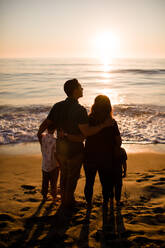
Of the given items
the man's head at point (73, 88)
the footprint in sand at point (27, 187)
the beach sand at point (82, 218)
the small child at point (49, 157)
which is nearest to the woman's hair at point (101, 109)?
the man's head at point (73, 88)

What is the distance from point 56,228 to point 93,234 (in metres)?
0.51

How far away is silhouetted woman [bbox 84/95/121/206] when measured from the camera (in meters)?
3.25

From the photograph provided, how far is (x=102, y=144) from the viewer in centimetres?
336

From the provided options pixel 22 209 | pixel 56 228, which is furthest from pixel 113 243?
pixel 22 209

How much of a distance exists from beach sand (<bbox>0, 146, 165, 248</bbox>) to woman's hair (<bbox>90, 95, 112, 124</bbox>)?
4.81ft

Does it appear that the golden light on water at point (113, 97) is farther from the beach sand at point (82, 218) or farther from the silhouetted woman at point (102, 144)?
the silhouetted woman at point (102, 144)

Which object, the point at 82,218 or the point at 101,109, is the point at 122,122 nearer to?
the point at 82,218

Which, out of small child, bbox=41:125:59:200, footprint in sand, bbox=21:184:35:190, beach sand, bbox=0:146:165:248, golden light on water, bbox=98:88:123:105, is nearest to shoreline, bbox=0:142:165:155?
beach sand, bbox=0:146:165:248

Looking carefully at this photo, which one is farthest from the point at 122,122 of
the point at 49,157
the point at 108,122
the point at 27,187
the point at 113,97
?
the point at 113,97

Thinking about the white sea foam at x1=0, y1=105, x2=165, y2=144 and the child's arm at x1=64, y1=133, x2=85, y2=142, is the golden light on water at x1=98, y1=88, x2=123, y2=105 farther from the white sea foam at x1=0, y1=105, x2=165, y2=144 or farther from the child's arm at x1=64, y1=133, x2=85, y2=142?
the child's arm at x1=64, y1=133, x2=85, y2=142

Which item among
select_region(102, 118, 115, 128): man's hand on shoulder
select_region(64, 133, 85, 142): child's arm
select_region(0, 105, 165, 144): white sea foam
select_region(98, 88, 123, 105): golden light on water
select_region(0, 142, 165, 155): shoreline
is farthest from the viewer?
select_region(98, 88, 123, 105): golden light on water

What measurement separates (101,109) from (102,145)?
517 mm

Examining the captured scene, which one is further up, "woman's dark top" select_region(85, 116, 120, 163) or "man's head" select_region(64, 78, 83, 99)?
"man's head" select_region(64, 78, 83, 99)

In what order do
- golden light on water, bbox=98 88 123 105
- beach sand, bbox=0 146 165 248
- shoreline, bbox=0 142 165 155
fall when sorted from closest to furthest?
beach sand, bbox=0 146 165 248 < shoreline, bbox=0 142 165 155 < golden light on water, bbox=98 88 123 105
